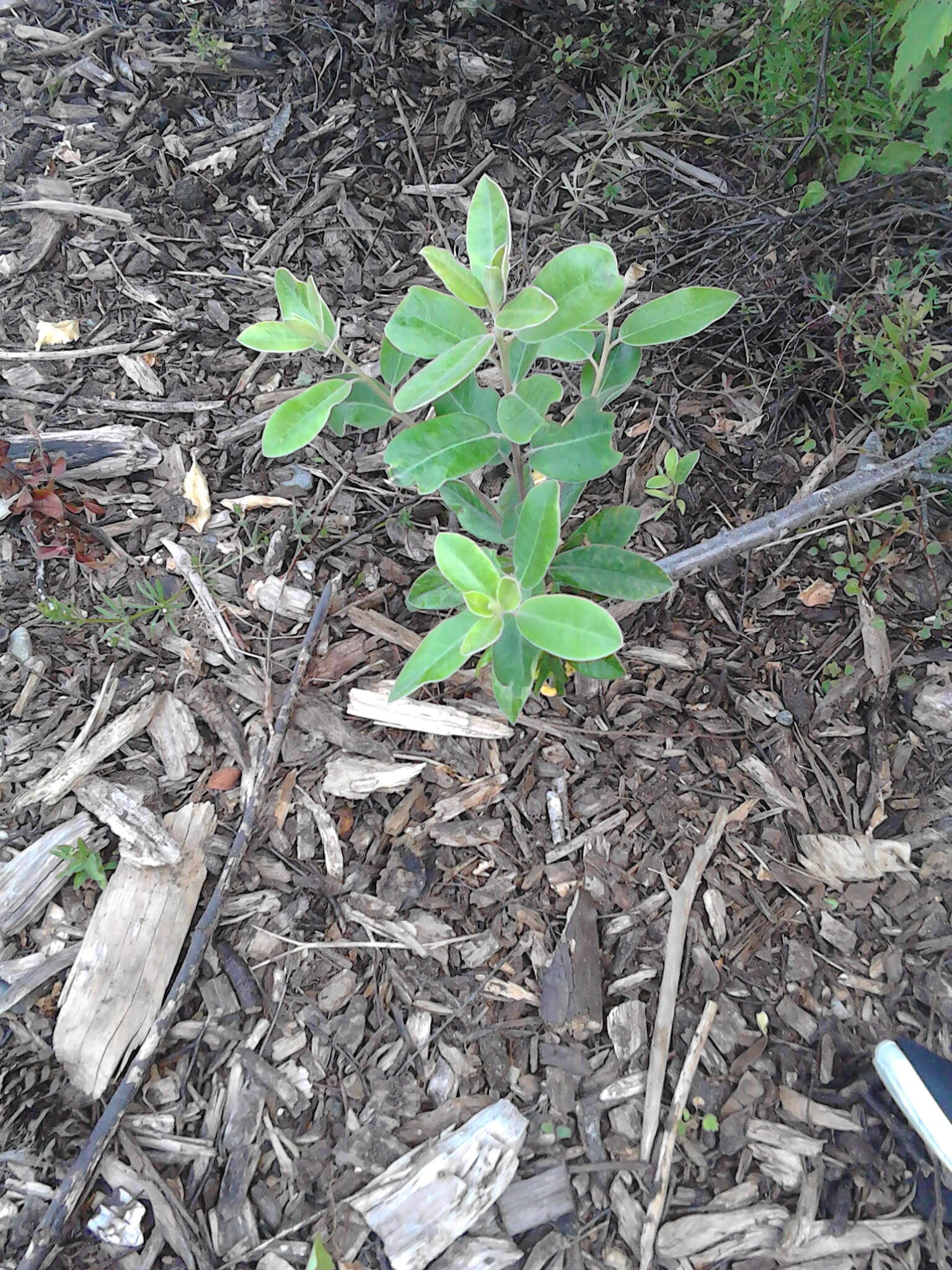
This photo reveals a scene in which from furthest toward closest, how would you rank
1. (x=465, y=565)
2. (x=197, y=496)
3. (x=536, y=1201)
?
(x=197, y=496)
(x=536, y=1201)
(x=465, y=565)

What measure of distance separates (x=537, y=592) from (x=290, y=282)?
758 mm

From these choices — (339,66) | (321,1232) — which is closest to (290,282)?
(321,1232)

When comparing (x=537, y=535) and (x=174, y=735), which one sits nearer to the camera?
(x=537, y=535)

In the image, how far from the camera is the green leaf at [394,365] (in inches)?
67.2

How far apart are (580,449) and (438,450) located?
284mm

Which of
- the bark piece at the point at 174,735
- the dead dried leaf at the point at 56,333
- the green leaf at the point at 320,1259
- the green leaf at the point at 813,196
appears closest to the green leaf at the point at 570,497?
the bark piece at the point at 174,735

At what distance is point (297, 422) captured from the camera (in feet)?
4.63

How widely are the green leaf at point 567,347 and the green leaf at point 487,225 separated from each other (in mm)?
188

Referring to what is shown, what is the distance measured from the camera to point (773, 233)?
2.37 metres

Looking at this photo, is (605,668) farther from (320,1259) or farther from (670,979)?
(320,1259)

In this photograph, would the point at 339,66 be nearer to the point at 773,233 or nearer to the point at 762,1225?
the point at 773,233

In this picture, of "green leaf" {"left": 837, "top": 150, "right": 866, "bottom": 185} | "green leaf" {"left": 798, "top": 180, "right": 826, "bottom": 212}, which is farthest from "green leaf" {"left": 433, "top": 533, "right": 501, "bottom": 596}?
"green leaf" {"left": 837, "top": 150, "right": 866, "bottom": 185}

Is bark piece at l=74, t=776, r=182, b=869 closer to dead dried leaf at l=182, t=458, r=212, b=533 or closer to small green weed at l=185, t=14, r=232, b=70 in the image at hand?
dead dried leaf at l=182, t=458, r=212, b=533

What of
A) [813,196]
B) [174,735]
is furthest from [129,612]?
[813,196]
